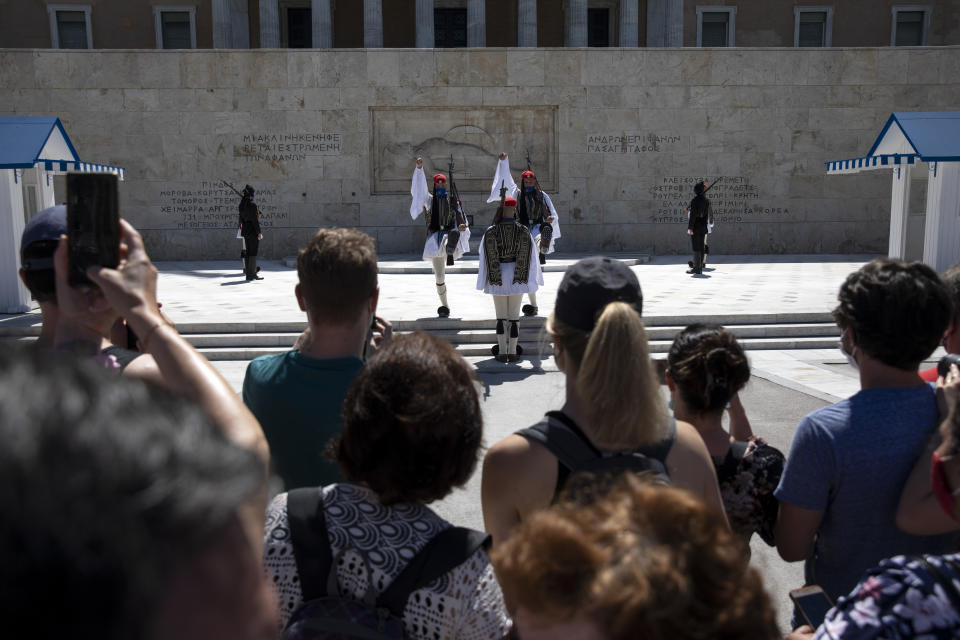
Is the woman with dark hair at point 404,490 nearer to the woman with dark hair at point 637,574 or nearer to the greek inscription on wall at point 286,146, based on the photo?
the woman with dark hair at point 637,574

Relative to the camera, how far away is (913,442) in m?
2.06

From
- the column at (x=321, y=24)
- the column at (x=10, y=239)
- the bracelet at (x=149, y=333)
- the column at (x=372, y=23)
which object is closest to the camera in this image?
the bracelet at (x=149, y=333)

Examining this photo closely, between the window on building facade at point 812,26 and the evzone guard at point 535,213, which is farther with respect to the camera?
the window on building facade at point 812,26

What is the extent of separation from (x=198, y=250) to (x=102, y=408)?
20.8m

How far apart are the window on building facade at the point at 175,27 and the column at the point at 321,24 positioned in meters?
5.35

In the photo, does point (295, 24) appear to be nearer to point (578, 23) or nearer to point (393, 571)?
point (578, 23)

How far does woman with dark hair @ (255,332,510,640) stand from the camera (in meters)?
1.51

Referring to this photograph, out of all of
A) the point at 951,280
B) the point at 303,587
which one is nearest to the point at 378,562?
the point at 303,587

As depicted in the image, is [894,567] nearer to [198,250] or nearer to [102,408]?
[102,408]

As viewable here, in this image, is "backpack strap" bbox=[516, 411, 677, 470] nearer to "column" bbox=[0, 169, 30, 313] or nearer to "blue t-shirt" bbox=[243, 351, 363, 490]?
"blue t-shirt" bbox=[243, 351, 363, 490]

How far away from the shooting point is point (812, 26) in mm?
29938

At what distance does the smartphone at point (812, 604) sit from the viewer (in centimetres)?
176

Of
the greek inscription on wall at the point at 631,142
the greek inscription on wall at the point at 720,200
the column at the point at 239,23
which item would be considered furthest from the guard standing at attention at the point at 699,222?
the column at the point at 239,23

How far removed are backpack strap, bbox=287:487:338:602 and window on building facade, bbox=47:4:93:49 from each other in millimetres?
31477
